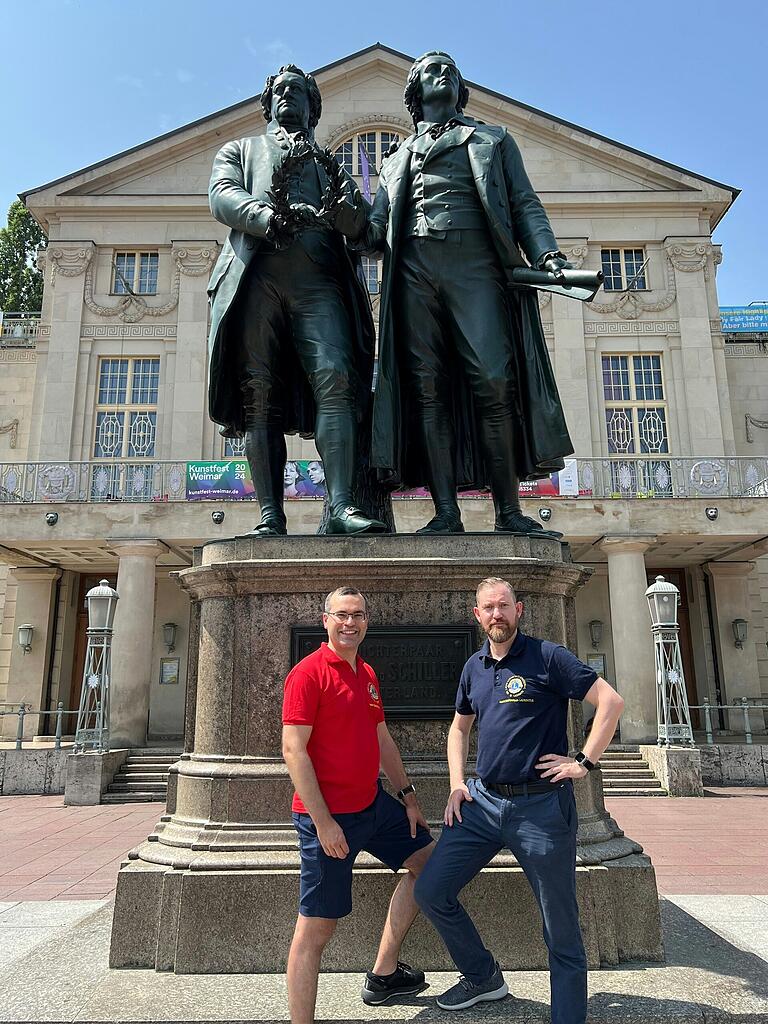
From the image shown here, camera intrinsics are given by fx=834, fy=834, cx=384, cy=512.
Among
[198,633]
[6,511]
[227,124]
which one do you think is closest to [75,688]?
[6,511]

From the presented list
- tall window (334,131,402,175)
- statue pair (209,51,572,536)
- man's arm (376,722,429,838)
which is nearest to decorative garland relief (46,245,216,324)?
tall window (334,131,402,175)

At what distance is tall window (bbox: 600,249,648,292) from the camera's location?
88.8ft

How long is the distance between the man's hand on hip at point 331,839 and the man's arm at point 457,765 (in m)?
0.47

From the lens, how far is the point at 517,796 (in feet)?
10.1

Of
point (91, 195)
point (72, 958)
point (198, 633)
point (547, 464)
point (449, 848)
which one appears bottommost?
→ point (72, 958)

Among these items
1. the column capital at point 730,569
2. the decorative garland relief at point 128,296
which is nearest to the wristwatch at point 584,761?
the column capital at point 730,569

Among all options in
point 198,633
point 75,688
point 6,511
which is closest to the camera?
point 198,633

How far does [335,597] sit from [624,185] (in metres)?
28.3

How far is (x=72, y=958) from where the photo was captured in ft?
12.5

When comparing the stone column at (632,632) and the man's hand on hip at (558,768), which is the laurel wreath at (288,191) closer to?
the man's hand on hip at (558,768)

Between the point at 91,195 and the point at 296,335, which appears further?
the point at 91,195

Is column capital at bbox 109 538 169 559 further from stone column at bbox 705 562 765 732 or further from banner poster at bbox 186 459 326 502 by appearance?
stone column at bbox 705 562 765 732

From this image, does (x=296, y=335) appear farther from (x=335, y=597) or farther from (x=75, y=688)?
(x=75, y=688)

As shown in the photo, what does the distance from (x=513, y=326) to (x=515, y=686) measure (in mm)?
2491
